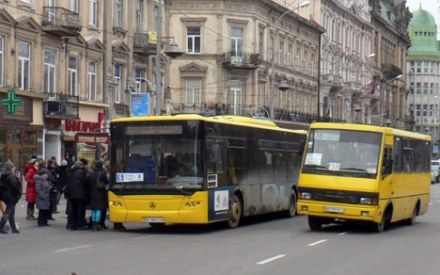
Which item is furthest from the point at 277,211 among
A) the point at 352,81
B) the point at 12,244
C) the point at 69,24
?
the point at 352,81

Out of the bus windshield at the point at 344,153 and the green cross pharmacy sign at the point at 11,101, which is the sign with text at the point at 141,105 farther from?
the bus windshield at the point at 344,153

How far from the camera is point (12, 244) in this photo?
1864 centimetres

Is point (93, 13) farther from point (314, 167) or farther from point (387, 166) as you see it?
point (387, 166)

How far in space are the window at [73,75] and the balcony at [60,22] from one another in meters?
1.91

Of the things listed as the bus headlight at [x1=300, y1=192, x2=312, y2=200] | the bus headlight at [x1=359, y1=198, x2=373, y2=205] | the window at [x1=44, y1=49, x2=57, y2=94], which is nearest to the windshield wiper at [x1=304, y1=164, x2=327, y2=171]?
the bus headlight at [x1=300, y1=192, x2=312, y2=200]

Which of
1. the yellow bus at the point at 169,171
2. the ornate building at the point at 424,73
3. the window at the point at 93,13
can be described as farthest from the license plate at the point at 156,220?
the ornate building at the point at 424,73

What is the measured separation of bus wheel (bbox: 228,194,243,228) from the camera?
904 inches

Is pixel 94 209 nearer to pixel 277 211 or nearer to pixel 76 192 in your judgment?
pixel 76 192

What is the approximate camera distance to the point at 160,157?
69.6 feet

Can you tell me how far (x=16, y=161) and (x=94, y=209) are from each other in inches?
553

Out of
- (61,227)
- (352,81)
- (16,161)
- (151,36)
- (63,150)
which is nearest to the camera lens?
(61,227)

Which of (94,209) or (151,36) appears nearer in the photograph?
(94,209)

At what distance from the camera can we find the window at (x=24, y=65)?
114 ft

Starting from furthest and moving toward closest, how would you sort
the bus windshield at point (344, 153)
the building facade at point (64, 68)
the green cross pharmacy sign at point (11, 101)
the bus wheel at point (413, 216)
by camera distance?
the building facade at point (64, 68) → the green cross pharmacy sign at point (11, 101) → the bus wheel at point (413, 216) → the bus windshield at point (344, 153)
